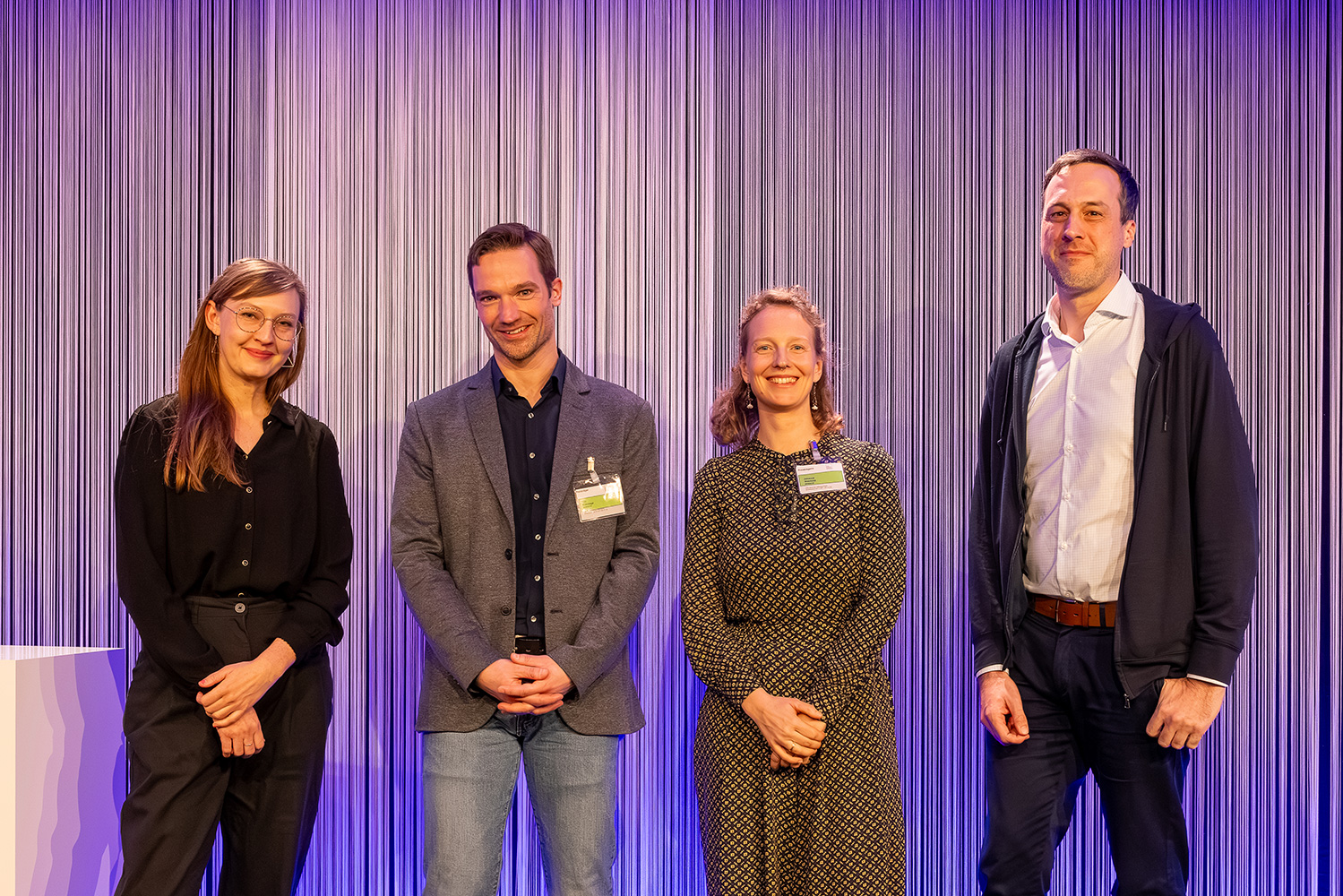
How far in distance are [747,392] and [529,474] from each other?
57cm

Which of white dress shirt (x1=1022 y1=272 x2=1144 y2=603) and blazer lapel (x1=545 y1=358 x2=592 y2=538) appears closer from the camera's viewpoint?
white dress shirt (x1=1022 y1=272 x2=1144 y2=603)

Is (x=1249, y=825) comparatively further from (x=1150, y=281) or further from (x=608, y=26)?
(x=608, y=26)

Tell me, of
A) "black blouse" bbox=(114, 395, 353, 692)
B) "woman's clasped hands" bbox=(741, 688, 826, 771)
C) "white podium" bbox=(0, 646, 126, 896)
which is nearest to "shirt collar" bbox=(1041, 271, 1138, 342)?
"woman's clasped hands" bbox=(741, 688, 826, 771)

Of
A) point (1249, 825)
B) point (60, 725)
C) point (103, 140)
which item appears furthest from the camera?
point (103, 140)

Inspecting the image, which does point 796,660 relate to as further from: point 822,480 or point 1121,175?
point 1121,175

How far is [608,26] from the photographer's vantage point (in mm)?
2957

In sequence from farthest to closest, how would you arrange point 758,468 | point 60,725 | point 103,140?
point 103,140 → point 60,725 → point 758,468

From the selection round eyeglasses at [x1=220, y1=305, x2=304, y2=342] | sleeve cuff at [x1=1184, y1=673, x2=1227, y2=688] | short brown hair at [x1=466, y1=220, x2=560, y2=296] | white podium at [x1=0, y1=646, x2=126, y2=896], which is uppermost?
short brown hair at [x1=466, y1=220, x2=560, y2=296]

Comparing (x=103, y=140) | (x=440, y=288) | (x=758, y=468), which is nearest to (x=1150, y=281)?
(x=758, y=468)

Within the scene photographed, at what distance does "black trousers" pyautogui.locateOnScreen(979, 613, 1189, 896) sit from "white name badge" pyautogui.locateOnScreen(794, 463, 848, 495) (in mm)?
520

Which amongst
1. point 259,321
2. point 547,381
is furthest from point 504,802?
point 259,321

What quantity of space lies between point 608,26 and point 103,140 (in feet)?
5.15

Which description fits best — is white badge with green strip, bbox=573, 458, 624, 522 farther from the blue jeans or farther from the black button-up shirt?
the blue jeans

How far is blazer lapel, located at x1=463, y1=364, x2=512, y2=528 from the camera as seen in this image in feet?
7.38
